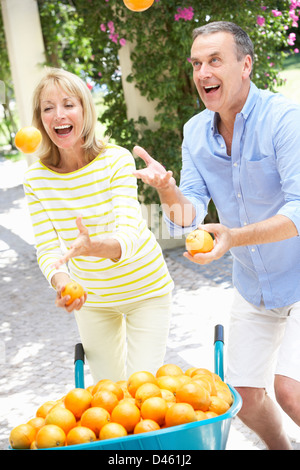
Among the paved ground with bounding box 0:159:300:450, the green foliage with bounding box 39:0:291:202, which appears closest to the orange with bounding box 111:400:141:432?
the paved ground with bounding box 0:159:300:450

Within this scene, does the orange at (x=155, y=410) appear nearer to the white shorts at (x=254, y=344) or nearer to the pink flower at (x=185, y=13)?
the white shorts at (x=254, y=344)

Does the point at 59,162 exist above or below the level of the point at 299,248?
above

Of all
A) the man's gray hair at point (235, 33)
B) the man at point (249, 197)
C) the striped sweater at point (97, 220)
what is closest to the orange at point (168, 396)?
the man at point (249, 197)

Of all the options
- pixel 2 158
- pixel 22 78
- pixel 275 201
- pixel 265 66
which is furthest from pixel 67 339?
pixel 2 158

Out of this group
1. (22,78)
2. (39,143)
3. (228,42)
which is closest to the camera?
(228,42)

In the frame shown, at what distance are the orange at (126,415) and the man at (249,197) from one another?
2.31 ft

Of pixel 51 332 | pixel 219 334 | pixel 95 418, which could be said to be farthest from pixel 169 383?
pixel 51 332

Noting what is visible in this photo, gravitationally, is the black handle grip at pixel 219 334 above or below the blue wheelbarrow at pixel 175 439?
below

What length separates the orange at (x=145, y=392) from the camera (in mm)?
1960

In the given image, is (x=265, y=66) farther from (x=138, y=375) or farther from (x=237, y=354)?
(x=138, y=375)

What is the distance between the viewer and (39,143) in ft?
9.29

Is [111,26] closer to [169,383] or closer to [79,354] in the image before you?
[79,354]

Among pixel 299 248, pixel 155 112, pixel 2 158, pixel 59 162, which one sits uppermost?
pixel 59 162
